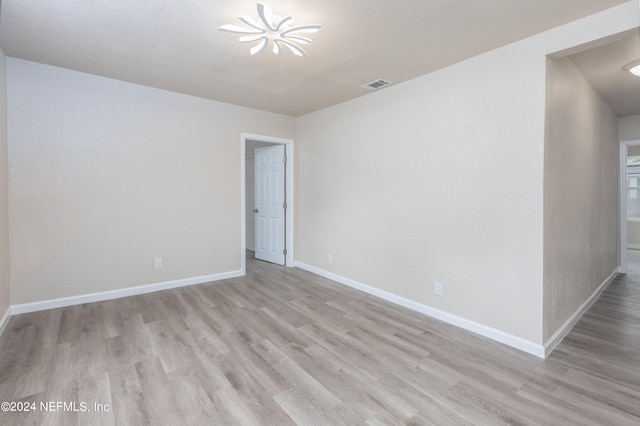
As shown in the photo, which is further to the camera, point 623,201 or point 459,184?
point 623,201

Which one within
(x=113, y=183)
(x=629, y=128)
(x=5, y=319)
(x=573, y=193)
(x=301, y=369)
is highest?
(x=629, y=128)

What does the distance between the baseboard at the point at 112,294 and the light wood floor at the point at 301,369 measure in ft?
0.36

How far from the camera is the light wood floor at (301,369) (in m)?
1.71

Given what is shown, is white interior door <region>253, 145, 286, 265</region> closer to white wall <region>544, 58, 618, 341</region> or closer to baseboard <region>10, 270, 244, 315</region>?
baseboard <region>10, 270, 244, 315</region>

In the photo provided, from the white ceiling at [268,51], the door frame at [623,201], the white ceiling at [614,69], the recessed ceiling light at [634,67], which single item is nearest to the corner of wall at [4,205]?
the white ceiling at [268,51]

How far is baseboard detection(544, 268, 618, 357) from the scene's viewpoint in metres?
2.39

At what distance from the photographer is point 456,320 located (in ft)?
9.36

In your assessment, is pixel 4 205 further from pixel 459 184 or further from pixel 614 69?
pixel 614 69

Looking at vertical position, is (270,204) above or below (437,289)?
above

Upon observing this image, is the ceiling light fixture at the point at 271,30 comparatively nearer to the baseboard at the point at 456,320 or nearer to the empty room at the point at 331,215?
the empty room at the point at 331,215

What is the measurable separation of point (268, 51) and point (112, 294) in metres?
3.20

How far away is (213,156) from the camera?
417 centimetres

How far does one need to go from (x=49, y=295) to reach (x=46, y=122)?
1804 mm

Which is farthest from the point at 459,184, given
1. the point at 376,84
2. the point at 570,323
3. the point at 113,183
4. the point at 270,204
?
the point at 113,183
